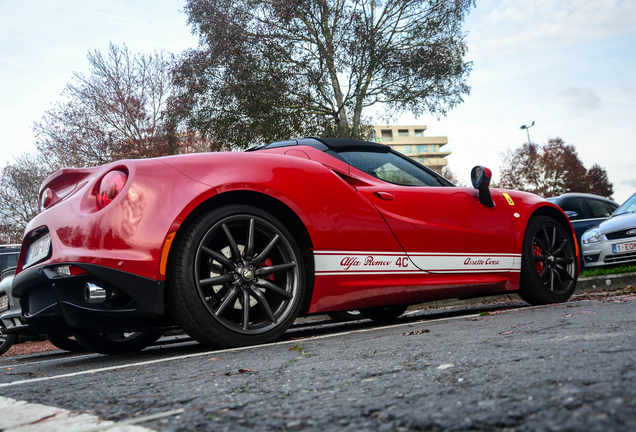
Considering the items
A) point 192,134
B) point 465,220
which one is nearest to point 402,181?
point 465,220

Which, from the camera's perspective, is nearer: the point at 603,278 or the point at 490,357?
the point at 490,357

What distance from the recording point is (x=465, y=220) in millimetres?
4578

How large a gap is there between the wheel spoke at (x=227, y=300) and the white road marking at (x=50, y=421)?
1337mm

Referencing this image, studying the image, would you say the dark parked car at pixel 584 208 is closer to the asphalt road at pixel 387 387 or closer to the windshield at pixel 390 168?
the windshield at pixel 390 168

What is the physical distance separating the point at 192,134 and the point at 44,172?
11321 mm

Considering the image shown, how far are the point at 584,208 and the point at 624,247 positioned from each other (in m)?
2.69

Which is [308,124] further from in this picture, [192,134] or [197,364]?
[197,364]

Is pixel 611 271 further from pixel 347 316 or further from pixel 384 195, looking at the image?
pixel 384 195

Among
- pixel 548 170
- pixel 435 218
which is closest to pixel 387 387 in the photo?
pixel 435 218

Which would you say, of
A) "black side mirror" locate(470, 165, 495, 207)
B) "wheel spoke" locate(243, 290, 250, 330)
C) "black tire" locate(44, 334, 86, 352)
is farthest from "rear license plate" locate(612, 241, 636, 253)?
"black tire" locate(44, 334, 86, 352)

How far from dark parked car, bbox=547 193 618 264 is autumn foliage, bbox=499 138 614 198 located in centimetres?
2872

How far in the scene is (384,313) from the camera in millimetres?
5848

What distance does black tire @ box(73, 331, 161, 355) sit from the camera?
3994mm

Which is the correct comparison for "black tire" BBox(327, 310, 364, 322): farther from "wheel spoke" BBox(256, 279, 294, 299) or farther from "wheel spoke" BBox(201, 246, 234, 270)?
"wheel spoke" BBox(201, 246, 234, 270)
